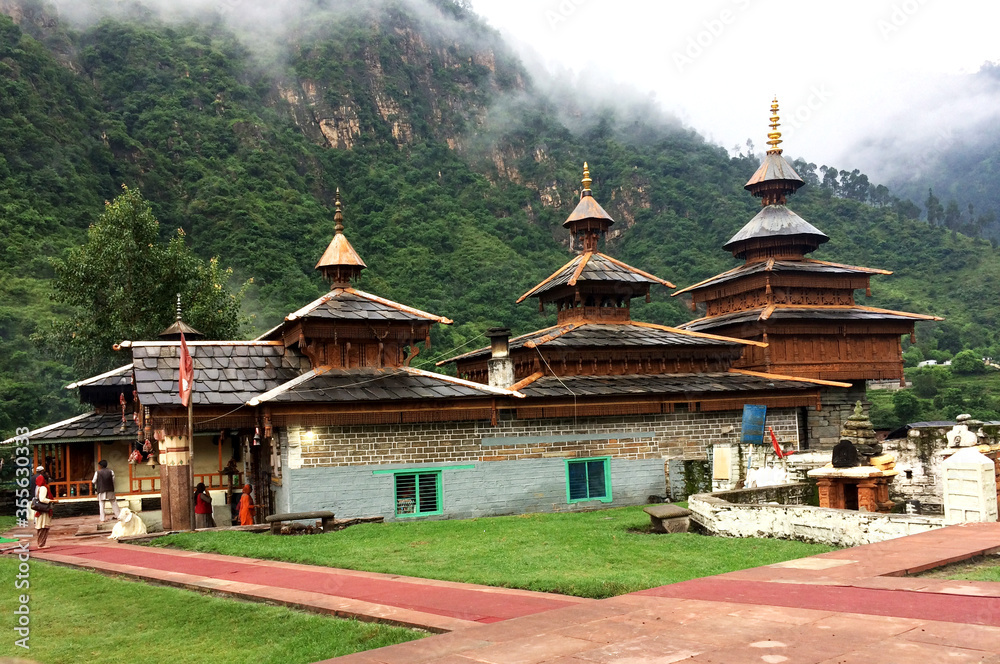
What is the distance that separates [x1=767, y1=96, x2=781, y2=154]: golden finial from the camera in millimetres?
33406

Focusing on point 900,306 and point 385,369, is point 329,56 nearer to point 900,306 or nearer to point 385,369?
point 900,306

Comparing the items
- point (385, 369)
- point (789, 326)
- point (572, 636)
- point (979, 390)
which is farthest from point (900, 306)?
point (572, 636)

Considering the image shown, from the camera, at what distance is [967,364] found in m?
57.2

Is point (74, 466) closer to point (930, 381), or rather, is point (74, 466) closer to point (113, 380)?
point (113, 380)

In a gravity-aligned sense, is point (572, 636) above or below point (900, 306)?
below

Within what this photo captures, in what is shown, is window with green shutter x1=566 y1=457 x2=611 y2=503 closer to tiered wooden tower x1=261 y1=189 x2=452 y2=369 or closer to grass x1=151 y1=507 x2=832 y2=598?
grass x1=151 y1=507 x2=832 y2=598

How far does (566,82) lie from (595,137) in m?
26.2

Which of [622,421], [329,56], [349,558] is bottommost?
[349,558]

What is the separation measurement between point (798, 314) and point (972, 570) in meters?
22.9

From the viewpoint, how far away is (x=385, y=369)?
20047 millimetres

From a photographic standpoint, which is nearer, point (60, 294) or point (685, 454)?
point (685, 454)

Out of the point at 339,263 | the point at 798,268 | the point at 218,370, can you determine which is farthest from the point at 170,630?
the point at 798,268

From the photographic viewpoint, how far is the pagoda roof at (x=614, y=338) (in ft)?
75.5

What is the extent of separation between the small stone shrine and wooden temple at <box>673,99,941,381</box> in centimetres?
1441
